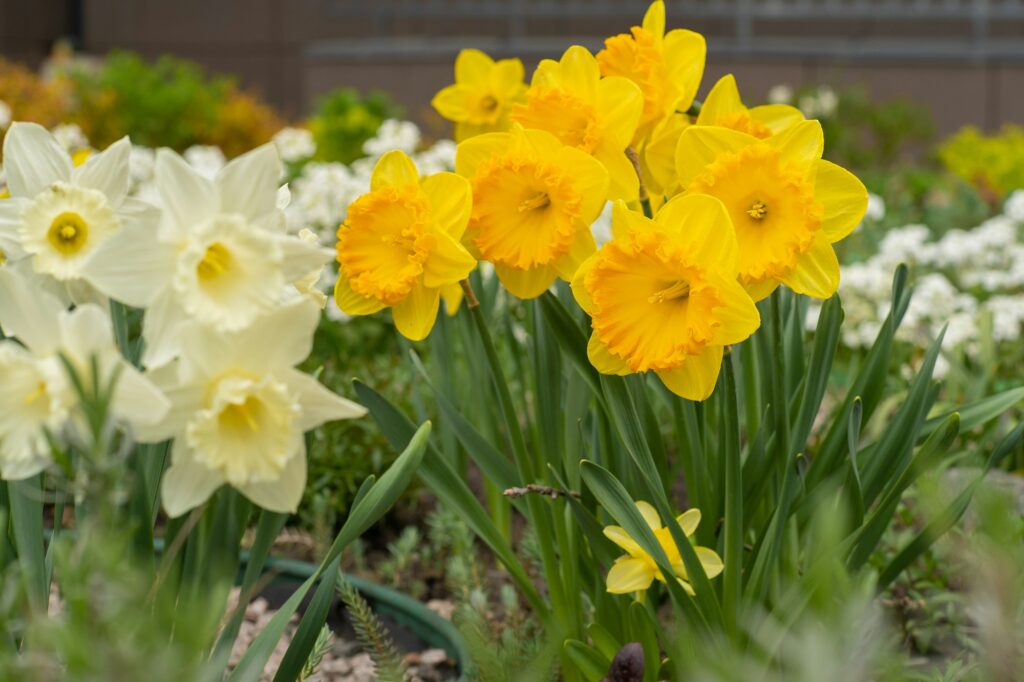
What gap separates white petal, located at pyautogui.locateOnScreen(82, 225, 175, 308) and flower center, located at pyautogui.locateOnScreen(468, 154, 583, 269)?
45cm

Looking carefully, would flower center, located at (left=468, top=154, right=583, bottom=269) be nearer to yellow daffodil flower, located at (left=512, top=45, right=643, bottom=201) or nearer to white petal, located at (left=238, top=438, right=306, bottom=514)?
yellow daffodil flower, located at (left=512, top=45, right=643, bottom=201)

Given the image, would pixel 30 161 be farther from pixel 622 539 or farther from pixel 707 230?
pixel 622 539

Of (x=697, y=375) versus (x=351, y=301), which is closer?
(x=697, y=375)

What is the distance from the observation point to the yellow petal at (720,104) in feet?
4.39

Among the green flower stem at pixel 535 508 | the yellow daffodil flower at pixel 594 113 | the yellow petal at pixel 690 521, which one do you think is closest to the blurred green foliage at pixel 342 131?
the green flower stem at pixel 535 508

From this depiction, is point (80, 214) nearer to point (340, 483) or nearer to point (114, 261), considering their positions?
point (114, 261)

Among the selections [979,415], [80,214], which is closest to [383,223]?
[80,214]

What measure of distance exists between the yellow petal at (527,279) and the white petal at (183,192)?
1.42ft

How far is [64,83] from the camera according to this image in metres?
6.75

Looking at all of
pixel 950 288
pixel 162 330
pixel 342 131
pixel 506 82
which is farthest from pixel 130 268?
pixel 342 131

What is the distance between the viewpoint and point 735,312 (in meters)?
1.11

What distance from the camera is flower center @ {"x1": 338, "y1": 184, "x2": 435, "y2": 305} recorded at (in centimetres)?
120

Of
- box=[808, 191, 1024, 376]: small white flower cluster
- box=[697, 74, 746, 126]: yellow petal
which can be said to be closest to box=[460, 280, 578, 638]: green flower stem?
box=[697, 74, 746, 126]: yellow petal

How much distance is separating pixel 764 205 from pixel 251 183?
0.53m
